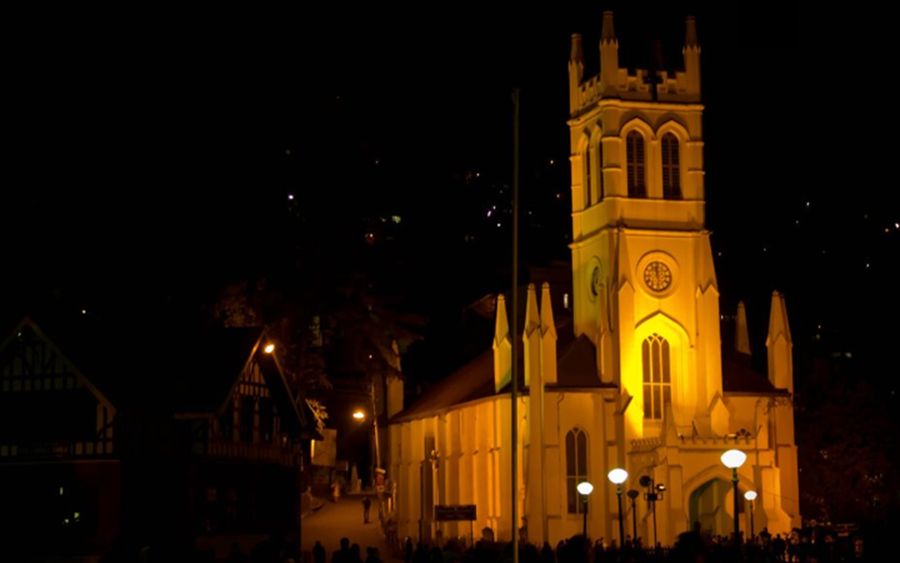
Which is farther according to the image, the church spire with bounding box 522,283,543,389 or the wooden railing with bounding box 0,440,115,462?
the church spire with bounding box 522,283,543,389

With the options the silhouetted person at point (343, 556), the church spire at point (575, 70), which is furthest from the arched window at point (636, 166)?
the silhouetted person at point (343, 556)

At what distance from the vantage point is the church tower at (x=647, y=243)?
225 ft

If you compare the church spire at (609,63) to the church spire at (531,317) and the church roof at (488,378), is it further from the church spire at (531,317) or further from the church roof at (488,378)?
the church roof at (488,378)

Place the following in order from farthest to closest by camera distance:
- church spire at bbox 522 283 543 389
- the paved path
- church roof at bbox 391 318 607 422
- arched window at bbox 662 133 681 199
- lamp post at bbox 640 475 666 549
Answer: arched window at bbox 662 133 681 199 < church roof at bbox 391 318 607 422 < church spire at bbox 522 283 543 389 < the paved path < lamp post at bbox 640 475 666 549

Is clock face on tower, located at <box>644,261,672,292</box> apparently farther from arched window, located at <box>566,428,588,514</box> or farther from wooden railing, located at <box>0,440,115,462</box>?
wooden railing, located at <box>0,440,115,462</box>

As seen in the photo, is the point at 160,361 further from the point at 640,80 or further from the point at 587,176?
the point at 640,80

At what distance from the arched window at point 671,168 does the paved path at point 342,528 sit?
65.5ft

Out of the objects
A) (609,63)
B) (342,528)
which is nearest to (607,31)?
(609,63)

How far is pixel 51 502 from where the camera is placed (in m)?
43.5

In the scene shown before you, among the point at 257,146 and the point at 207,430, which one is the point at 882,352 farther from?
the point at 207,430

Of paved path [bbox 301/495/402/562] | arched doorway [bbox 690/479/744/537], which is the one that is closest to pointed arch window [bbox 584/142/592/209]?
arched doorway [bbox 690/479/744/537]

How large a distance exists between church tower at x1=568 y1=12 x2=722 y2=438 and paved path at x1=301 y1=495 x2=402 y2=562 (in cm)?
1196

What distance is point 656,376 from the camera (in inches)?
2724

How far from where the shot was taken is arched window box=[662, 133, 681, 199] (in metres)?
71.2
